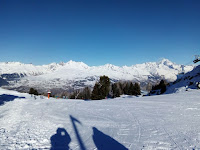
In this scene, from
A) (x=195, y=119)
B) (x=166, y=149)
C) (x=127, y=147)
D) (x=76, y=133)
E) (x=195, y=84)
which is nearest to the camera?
(x=166, y=149)

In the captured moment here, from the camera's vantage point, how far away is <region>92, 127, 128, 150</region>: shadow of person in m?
6.38

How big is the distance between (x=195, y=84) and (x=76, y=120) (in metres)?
27.6

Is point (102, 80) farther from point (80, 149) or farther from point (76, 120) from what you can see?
point (80, 149)

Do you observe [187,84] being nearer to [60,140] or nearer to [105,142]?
[105,142]

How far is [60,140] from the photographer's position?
7500 mm

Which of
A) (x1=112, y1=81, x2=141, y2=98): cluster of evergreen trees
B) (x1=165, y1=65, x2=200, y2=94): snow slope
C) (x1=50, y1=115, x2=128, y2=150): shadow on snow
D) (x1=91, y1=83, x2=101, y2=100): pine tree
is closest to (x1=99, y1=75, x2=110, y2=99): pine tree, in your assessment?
(x1=91, y1=83, x2=101, y2=100): pine tree

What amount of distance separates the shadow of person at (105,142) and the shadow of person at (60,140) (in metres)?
1.49

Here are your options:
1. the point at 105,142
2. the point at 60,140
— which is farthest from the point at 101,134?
the point at 60,140

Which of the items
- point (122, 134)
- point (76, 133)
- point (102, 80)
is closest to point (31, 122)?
point (76, 133)

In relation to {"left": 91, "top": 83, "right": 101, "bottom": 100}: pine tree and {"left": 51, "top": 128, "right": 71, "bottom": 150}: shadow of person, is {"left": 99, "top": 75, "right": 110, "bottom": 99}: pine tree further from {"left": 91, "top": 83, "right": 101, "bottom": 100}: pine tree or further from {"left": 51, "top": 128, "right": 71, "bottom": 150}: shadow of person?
{"left": 51, "top": 128, "right": 71, "bottom": 150}: shadow of person

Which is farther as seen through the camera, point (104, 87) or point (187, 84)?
point (104, 87)

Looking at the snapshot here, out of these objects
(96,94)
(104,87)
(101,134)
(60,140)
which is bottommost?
(60,140)

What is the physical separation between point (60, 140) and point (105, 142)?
2.50 meters

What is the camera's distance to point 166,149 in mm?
5832
